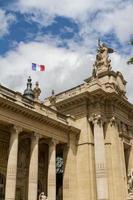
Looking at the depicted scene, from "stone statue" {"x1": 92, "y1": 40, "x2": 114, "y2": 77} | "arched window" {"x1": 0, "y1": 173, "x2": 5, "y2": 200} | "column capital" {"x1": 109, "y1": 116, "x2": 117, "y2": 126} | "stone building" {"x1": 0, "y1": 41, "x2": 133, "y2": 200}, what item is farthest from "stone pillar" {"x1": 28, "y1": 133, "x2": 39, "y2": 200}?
"stone statue" {"x1": 92, "y1": 40, "x2": 114, "y2": 77}

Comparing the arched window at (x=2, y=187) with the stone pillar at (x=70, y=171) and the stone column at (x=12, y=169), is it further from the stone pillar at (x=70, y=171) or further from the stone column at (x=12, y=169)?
the stone pillar at (x=70, y=171)

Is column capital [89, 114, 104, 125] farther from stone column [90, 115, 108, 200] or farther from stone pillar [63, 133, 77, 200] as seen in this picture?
stone pillar [63, 133, 77, 200]

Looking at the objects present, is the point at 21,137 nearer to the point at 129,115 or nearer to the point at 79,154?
the point at 79,154

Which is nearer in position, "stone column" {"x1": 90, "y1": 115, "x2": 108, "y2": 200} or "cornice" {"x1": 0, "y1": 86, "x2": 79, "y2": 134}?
"cornice" {"x1": 0, "y1": 86, "x2": 79, "y2": 134}

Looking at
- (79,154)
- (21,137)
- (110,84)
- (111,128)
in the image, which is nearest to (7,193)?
(21,137)

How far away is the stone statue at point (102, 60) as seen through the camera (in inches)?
1480

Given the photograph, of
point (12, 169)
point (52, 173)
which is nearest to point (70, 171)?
point (52, 173)

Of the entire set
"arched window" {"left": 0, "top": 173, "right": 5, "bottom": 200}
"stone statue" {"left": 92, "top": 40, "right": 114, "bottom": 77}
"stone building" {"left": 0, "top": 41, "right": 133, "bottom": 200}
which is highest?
"stone statue" {"left": 92, "top": 40, "right": 114, "bottom": 77}

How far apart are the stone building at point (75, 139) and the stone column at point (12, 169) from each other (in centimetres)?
8

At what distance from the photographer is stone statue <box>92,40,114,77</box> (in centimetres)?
3759

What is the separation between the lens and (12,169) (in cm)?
2605

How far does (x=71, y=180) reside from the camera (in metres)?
32.1

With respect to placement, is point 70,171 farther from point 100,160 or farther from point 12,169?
point 12,169

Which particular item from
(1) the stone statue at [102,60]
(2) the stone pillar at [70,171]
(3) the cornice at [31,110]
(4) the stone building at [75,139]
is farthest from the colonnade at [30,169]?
(1) the stone statue at [102,60]
